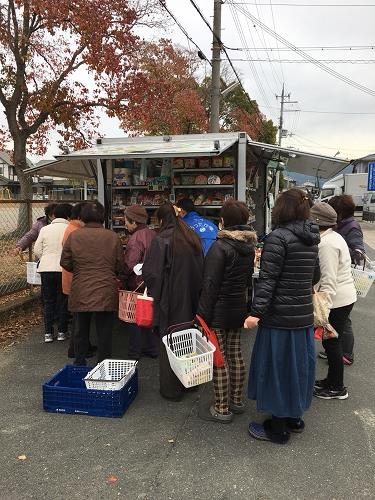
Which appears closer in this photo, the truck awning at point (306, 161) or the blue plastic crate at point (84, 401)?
the blue plastic crate at point (84, 401)

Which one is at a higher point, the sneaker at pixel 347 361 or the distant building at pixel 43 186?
the distant building at pixel 43 186

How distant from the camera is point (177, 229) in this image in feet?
12.6

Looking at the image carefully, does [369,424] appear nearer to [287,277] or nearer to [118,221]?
[287,277]

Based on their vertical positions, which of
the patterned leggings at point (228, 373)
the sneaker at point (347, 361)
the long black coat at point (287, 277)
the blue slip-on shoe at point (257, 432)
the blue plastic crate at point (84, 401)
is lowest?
the sneaker at point (347, 361)

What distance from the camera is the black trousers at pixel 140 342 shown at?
4.75m

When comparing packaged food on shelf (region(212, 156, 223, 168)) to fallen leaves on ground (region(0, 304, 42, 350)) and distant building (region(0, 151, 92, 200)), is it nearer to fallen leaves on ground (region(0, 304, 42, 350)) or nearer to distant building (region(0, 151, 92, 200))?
fallen leaves on ground (region(0, 304, 42, 350))

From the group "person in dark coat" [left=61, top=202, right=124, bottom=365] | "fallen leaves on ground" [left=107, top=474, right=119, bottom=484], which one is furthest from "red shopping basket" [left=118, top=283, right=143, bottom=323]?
"fallen leaves on ground" [left=107, top=474, right=119, bottom=484]

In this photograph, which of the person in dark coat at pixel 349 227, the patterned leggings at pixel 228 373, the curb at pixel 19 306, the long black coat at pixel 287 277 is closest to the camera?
the long black coat at pixel 287 277

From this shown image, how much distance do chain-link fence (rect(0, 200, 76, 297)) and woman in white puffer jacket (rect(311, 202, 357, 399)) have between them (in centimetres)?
427

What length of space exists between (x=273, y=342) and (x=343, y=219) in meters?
2.23

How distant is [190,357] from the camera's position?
10.3 ft

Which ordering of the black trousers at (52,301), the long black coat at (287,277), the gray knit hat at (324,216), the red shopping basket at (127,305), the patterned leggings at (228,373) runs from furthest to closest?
the black trousers at (52,301) → the red shopping basket at (127,305) → the gray knit hat at (324,216) → the patterned leggings at (228,373) → the long black coat at (287,277)

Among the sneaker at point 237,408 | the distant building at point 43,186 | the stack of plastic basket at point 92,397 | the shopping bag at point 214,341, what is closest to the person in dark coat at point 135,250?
the stack of plastic basket at point 92,397

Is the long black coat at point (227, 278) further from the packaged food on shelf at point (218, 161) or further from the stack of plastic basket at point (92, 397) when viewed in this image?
the packaged food on shelf at point (218, 161)
